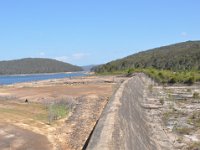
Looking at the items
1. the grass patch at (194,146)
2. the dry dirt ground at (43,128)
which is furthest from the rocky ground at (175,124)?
the dry dirt ground at (43,128)

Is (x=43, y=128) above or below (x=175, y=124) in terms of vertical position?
above

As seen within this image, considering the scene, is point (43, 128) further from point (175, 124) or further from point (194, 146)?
point (175, 124)

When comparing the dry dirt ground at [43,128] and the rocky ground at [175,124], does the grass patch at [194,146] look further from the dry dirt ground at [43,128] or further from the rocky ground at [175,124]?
the dry dirt ground at [43,128]

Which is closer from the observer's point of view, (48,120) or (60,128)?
(60,128)

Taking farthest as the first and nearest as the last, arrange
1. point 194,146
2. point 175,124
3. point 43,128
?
1. point 175,124
2. point 43,128
3. point 194,146

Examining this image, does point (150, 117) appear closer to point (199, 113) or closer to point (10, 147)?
point (199, 113)

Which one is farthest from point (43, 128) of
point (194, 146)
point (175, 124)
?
point (175, 124)

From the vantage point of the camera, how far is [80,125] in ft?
68.9

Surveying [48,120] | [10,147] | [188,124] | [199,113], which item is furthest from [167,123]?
[10,147]

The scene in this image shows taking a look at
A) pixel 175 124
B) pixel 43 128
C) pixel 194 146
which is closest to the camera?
pixel 194 146

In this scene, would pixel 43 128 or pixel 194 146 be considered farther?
pixel 43 128

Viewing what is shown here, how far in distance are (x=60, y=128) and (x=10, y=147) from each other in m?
4.43

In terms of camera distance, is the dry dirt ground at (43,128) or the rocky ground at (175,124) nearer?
the dry dirt ground at (43,128)

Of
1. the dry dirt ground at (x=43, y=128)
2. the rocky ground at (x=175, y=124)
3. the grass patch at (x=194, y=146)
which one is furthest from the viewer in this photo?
the rocky ground at (x=175, y=124)
